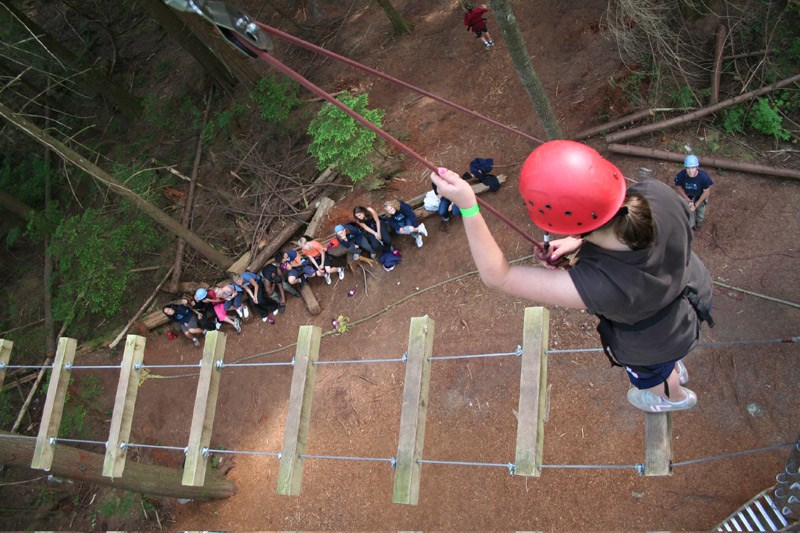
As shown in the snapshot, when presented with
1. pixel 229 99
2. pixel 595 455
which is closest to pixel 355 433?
pixel 595 455

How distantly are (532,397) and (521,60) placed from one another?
4079 mm

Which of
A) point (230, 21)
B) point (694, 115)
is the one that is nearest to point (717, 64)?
point (694, 115)

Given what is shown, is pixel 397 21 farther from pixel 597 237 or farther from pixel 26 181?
pixel 597 237

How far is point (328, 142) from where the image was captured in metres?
8.30

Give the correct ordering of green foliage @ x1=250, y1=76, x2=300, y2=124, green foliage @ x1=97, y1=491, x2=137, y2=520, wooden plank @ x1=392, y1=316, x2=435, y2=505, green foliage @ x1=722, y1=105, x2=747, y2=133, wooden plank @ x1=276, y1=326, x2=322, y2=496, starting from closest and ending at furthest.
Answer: wooden plank @ x1=392, y1=316, x2=435, y2=505 < wooden plank @ x1=276, y1=326, x2=322, y2=496 < green foliage @ x1=722, y1=105, x2=747, y2=133 < green foliage @ x1=97, y1=491, x2=137, y2=520 < green foliage @ x1=250, y1=76, x2=300, y2=124

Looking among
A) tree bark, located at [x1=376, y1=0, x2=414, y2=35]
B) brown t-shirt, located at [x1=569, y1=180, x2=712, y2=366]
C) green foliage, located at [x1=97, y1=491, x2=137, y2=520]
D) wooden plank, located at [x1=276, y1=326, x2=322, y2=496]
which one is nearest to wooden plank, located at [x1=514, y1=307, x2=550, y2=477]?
brown t-shirt, located at [x1=569, y1=180, x2=712, y2=366]

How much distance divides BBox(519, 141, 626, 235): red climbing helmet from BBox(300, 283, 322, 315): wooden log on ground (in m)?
6.51

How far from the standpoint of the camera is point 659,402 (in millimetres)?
3479

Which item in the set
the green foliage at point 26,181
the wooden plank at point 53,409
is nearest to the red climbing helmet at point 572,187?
the wooden plank at point 53,409

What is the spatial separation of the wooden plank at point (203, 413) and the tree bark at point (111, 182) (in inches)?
159

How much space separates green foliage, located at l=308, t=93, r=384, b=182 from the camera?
819 centimetres

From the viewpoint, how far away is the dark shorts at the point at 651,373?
2965mm

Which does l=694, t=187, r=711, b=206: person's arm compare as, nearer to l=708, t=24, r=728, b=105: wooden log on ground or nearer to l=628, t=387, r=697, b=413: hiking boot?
l=708, t=24, r=728, b=105: wooden log on ground

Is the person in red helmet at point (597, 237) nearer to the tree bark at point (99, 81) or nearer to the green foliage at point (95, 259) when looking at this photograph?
the green foliage at point (95, 259)
